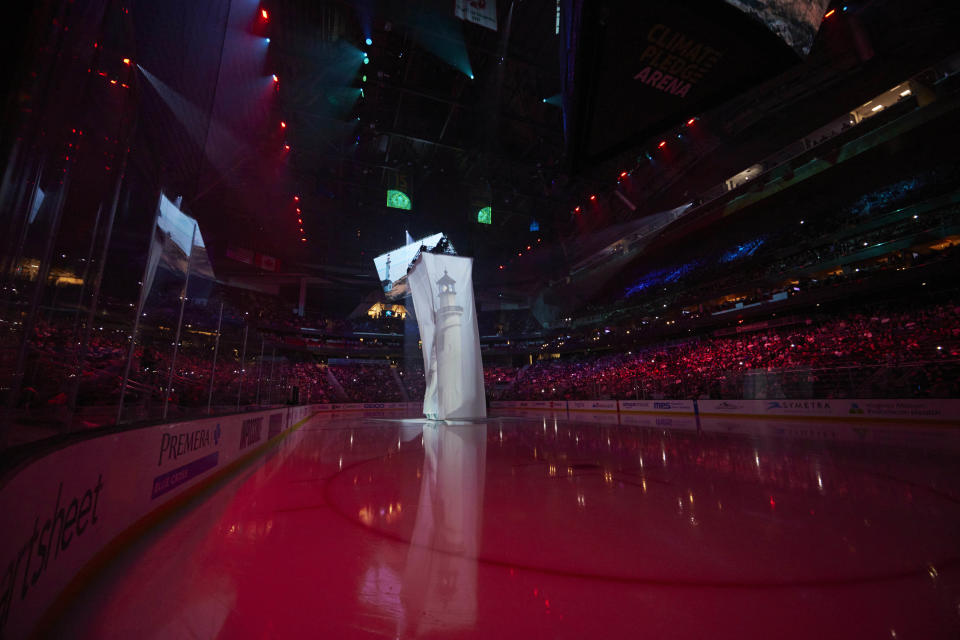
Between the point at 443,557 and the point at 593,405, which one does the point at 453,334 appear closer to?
the point at 443,557

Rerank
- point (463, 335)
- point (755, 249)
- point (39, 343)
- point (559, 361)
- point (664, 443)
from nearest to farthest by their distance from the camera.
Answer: point (39, 343) → point (664, 443) → point (463, 335) → point (755, 249) → point (559, 361)

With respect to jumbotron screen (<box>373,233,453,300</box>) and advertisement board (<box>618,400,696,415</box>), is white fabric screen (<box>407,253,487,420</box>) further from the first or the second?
advertisement board (<box>618,400,696,415</box>)

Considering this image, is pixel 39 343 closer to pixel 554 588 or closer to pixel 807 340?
pixel 554 588

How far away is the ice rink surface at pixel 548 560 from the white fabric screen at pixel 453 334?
6.00 m

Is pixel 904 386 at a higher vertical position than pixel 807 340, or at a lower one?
lower

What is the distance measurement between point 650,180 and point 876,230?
984 cm

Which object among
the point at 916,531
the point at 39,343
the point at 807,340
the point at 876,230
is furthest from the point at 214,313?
the point at 876,230

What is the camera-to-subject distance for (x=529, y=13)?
8.94 metres

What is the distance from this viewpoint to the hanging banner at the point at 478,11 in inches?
284

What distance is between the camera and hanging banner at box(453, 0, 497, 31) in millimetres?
7213

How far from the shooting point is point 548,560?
6.06 ft

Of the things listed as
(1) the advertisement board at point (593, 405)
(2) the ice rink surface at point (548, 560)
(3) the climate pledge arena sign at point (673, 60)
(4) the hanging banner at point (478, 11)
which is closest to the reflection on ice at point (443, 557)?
(2) the ice rink surface at point (548, 560)

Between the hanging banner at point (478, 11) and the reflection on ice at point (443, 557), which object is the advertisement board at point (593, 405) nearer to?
the reflection on ice at point (443, 557)

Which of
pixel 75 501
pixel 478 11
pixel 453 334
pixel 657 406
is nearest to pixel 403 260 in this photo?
pixel 453 334
